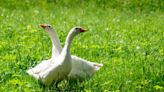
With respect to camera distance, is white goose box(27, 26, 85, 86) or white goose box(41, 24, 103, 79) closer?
white goose box(27, 26, 85, 86)

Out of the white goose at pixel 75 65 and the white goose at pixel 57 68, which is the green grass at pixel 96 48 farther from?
the white goose at pixel 57 68

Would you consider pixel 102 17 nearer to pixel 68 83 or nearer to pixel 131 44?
pixel 131 44

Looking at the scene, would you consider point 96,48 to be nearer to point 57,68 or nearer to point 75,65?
point 75,65

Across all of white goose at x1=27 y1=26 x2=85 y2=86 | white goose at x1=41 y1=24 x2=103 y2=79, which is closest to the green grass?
white goose at x1=41 y1=24 x2=103 y2=79

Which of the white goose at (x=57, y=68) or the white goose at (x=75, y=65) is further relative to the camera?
the white goose at (x=75, y=65)

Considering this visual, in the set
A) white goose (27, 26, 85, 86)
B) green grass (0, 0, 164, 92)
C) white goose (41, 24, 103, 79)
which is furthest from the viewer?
green grass (0, 0, 164, 92)

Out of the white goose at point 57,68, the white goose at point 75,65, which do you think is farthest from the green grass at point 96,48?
the white goose at point 57,68

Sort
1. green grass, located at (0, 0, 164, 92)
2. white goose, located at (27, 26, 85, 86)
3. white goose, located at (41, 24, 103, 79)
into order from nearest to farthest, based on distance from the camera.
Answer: white goose, located at (27, 26, 85, 86)
white goose, located at (41, 24, 103, 79)
green grass, located at (0, 0, 164, 92)

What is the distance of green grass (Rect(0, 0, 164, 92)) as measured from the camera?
7.59 meters

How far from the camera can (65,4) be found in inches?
867

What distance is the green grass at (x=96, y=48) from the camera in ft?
24.9

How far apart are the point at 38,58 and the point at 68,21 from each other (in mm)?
7070

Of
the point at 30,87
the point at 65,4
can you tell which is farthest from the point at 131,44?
the point at 65,4

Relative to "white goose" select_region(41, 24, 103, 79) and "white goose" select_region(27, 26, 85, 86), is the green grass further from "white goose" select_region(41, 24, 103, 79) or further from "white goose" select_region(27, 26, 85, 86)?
"white goose" select_region(27, 26, 85, 86)
